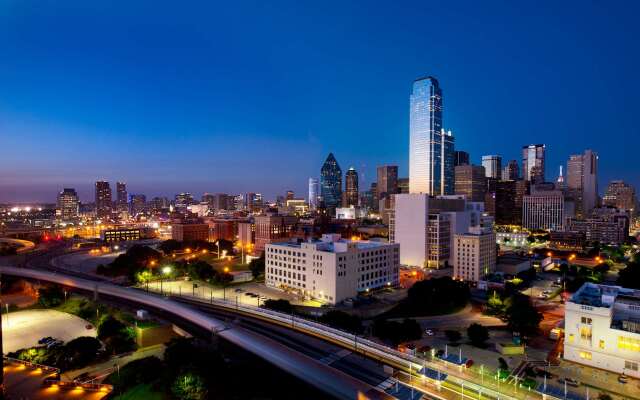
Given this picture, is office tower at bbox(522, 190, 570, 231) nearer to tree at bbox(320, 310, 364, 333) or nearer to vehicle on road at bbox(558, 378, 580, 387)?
vehicle on road at bbox(558, 378, 580, 387)

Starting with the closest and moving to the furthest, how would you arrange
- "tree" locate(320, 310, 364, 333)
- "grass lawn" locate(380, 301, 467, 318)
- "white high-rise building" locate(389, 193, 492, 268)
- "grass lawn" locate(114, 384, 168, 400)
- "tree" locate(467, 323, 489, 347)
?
"grass lawn" locate(114, 384, 168, 400)
"tree" locate(467, 323, 489, 347)
"tree" locate(320, 310, 364, 333)
"grass lawn" locate(380, 301, 467, 318)
"white high-rise building" locate(389, 193, 492, 268)

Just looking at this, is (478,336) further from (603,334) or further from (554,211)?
(554,211)

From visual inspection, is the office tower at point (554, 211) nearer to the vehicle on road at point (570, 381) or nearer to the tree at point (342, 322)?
the vehicle on road at point (570, 381)

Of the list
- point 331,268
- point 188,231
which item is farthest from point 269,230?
point 331,268

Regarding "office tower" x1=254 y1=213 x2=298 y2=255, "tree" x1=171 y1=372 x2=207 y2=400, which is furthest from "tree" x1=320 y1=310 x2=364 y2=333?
"office tower" x1=254 y1=213 x2=298 y2=255

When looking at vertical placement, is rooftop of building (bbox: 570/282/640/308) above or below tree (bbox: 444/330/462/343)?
above

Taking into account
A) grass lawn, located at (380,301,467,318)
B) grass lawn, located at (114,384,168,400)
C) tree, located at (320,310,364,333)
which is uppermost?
tree, located at (320,310,364,333)

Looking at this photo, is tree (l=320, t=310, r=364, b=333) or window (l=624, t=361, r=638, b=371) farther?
tree (l=320, t=310, r=364, b=333)

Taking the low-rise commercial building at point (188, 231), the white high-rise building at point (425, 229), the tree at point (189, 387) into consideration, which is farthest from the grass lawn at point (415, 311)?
the low-rise commercial building at point (188, 231)
